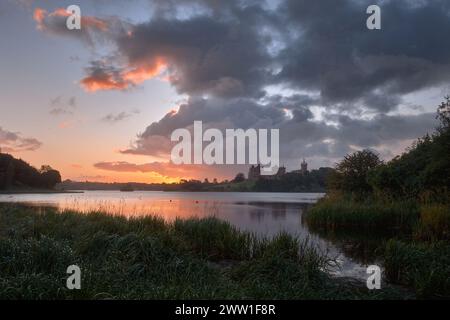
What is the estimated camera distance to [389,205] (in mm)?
22891

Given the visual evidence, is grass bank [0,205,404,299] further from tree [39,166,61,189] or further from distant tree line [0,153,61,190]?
tree [39,166,61,189]

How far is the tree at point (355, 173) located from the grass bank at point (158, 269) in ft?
77.2

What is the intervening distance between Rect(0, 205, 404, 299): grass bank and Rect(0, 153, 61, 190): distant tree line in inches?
3874

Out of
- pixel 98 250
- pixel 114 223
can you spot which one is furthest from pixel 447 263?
pixel 114 223

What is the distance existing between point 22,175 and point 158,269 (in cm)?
11404

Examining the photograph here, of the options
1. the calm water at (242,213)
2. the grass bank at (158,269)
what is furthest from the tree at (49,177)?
the grass bank at (158,269)

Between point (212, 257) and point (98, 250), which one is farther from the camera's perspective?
point (212, 257)

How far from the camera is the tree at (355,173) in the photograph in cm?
3366

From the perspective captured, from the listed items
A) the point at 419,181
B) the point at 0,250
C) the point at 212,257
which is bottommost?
the point at 212,257

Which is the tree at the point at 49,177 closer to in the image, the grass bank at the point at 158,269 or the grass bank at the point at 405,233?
the grass bank at the point at 405,233

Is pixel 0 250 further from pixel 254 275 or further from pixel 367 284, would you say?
pixel 367 284

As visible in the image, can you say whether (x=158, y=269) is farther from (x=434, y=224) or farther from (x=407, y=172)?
(x=407, y=172)

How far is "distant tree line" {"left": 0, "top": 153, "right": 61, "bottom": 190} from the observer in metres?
98.2

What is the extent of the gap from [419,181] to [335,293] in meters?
18.7
